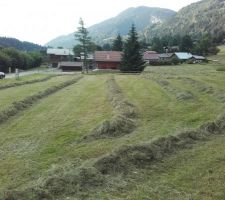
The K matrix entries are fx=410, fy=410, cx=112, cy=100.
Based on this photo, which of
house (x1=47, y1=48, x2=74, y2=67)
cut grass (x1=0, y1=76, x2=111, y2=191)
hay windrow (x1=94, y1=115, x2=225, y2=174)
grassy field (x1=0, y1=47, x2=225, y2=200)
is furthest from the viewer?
house (x1=47, y1=48, x2=74, y2=67)

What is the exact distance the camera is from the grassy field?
33.6 feet

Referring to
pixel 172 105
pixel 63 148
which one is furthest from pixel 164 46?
pixel 63 148

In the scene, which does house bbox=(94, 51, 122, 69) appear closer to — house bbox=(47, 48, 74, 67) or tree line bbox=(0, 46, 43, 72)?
tree line bbox=(0, 46, 43, 72)

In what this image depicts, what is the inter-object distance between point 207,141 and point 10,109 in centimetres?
1188

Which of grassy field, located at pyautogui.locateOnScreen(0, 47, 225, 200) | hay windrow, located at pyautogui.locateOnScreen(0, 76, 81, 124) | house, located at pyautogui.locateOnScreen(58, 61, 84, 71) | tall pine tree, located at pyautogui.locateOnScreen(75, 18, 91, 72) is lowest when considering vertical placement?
grassy field, located at pyautogui.locateOnScreen(0, 47, 225, 200)

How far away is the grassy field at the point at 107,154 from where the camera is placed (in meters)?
10.2

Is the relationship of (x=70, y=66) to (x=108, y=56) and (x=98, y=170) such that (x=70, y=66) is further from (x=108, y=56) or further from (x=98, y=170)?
(x=98, y=170)

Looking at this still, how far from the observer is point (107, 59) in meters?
105

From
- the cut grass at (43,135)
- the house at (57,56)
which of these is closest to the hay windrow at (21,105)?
the cut grass at (43,135)

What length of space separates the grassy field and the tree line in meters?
69.1

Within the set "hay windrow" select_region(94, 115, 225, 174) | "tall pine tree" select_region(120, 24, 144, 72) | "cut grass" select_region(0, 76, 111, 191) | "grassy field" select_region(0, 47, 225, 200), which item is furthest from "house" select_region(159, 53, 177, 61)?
"hay windrow" select_region(94, 115, 225, 174)

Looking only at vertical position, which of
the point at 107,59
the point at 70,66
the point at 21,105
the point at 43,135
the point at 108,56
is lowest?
the point at 43,135

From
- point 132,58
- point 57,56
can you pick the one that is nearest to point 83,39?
point 132,58

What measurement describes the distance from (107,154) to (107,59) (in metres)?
92.9
